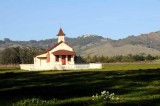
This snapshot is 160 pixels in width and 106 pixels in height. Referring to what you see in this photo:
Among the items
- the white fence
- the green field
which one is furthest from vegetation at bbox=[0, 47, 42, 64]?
the green field

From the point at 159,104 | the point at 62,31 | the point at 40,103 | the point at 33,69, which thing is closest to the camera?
the point at 159,104

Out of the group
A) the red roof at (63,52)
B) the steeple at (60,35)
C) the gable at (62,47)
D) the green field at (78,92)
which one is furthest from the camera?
the steeple at (60,35)

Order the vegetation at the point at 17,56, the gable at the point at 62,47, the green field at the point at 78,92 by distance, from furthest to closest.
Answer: the vegetation at the point at 17,56 → the gable at the point at 62,47 → the green field at the point at 78,92

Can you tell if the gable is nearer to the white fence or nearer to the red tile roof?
the red tile roof

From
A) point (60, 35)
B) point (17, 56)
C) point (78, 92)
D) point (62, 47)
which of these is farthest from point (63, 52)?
point (17, 56)

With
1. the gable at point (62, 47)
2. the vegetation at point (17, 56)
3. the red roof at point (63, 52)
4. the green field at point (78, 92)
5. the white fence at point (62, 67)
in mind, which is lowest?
the green field at point (78, 92)

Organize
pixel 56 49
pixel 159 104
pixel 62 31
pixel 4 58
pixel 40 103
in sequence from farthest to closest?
1. pixel 4 58
2. pixel 62 31
3. pixel 56 49
4. pixel 40 103
5. pixel 159 104

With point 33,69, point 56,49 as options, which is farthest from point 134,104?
point 56,49

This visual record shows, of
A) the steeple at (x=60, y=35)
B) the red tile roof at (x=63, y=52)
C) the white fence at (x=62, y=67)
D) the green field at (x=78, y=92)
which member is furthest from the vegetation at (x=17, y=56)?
the green field at (x=78, y=92)

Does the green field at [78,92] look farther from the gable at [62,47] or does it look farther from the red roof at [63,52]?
the gable at [62,47]

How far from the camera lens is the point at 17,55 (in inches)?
6624

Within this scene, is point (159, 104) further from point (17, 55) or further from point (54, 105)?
point (17, 55)

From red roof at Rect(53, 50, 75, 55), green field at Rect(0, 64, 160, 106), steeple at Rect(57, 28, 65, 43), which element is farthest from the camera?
steeple at Rect(57, 28, 65, 43)

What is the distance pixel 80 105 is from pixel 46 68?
6555cm
